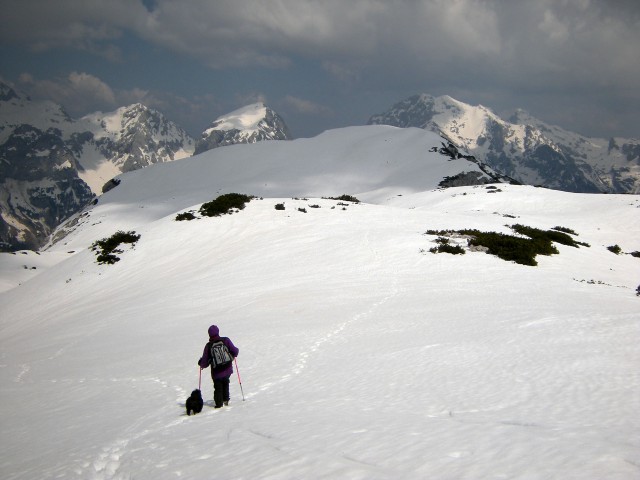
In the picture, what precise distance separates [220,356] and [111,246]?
28.3 metres

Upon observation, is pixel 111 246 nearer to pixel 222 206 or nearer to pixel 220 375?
pixel 222 206

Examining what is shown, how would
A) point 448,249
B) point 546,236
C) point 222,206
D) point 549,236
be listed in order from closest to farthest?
1. point 448,249
2. point 546,236
3. point 549,236
4. point 222,206

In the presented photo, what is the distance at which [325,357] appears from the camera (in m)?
12.3

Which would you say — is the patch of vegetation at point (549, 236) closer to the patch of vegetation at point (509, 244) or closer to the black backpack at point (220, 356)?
the patch of vegetation at point (509, 244)

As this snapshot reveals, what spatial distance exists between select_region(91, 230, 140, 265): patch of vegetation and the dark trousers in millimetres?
25635

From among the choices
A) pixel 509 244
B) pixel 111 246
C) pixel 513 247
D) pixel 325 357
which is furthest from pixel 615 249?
pixel 111 246

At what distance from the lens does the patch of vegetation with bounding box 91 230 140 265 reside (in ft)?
107

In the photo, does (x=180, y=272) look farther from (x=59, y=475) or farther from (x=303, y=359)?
(x=59, y=475)

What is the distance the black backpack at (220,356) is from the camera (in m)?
9.89

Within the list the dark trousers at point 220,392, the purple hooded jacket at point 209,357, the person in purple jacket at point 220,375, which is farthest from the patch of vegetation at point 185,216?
the dark trousers at point 220,392

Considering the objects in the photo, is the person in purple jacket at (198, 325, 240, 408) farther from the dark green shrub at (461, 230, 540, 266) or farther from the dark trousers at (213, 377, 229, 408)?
the dark green shrub at (461, 230, 540, 266)

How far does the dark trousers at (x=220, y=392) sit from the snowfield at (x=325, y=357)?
44 cm

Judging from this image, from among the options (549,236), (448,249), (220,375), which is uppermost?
(448,249)

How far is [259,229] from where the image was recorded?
34.6 meters
